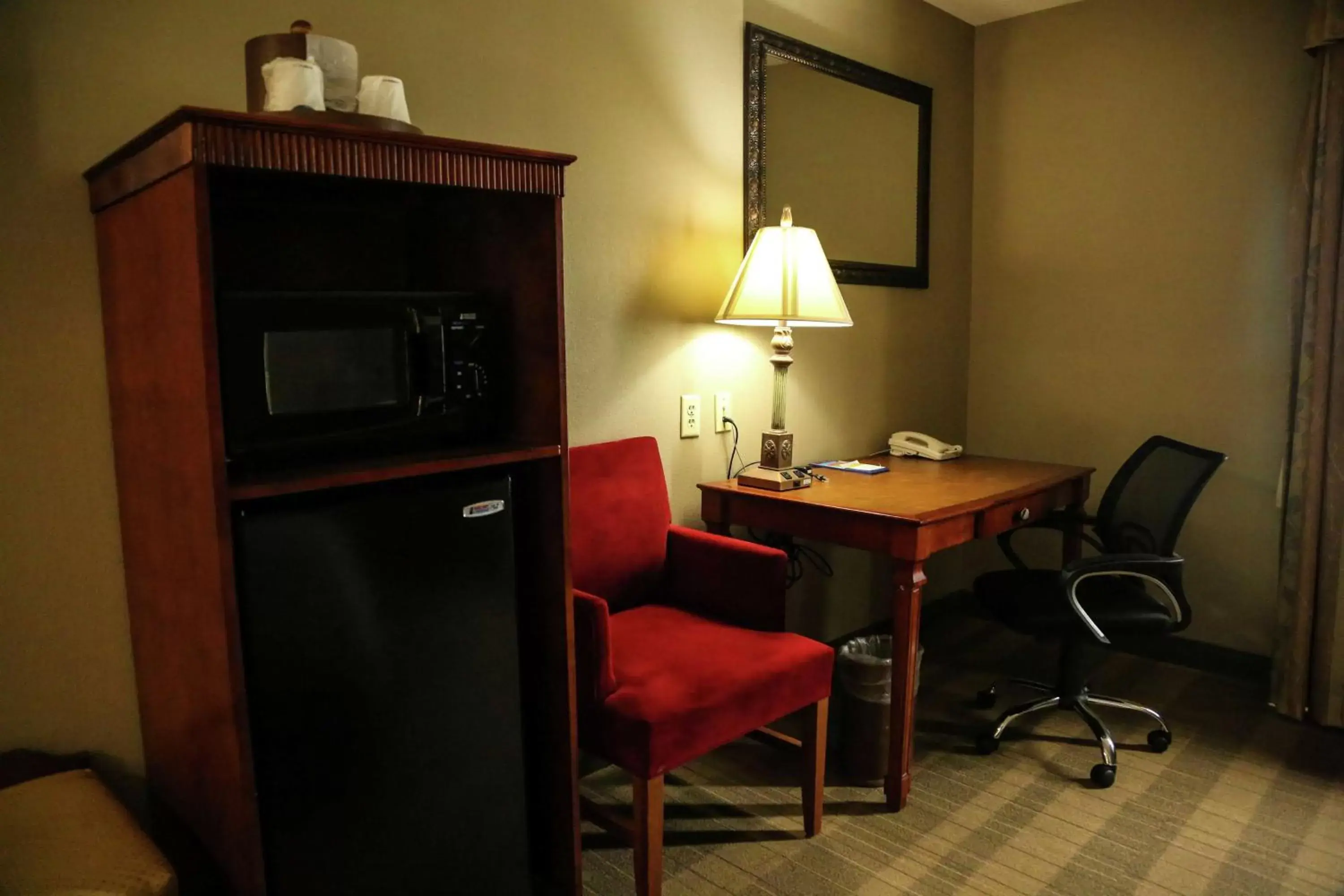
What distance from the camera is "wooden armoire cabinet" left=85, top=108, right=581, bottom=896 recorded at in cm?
118

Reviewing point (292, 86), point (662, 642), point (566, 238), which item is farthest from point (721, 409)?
point (292, 86)

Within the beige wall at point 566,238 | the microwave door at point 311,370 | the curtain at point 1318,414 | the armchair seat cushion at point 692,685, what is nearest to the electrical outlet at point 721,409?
the beige wall at point 566,238

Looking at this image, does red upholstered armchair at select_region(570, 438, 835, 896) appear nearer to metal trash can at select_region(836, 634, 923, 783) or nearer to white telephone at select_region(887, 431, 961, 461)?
metal trash can at select_region(836, 634, 923, 783)

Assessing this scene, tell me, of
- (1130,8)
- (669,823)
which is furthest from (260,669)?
(1130,8)

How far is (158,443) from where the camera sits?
1333 millimetres

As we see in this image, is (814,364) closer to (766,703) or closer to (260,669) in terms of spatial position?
(766,703)

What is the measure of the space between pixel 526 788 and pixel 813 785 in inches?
28.9

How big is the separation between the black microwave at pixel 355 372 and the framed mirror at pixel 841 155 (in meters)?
1.36

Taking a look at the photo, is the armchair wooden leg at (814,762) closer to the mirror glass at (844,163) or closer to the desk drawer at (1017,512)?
the desk drawer at (1017,512)

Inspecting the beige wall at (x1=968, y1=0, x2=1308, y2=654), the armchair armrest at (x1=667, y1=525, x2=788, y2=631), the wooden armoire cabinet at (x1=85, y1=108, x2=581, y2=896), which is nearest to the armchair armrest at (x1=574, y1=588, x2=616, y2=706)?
the wooden armoire cabinet at (x1=85, y1=108, x2=581, y2=896)

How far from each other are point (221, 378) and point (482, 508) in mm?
454

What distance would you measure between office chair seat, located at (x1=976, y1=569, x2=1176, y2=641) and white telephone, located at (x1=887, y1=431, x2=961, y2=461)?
51cm

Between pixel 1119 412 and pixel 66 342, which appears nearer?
pixel 66 342

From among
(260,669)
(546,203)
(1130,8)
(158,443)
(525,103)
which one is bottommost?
(260,669)
